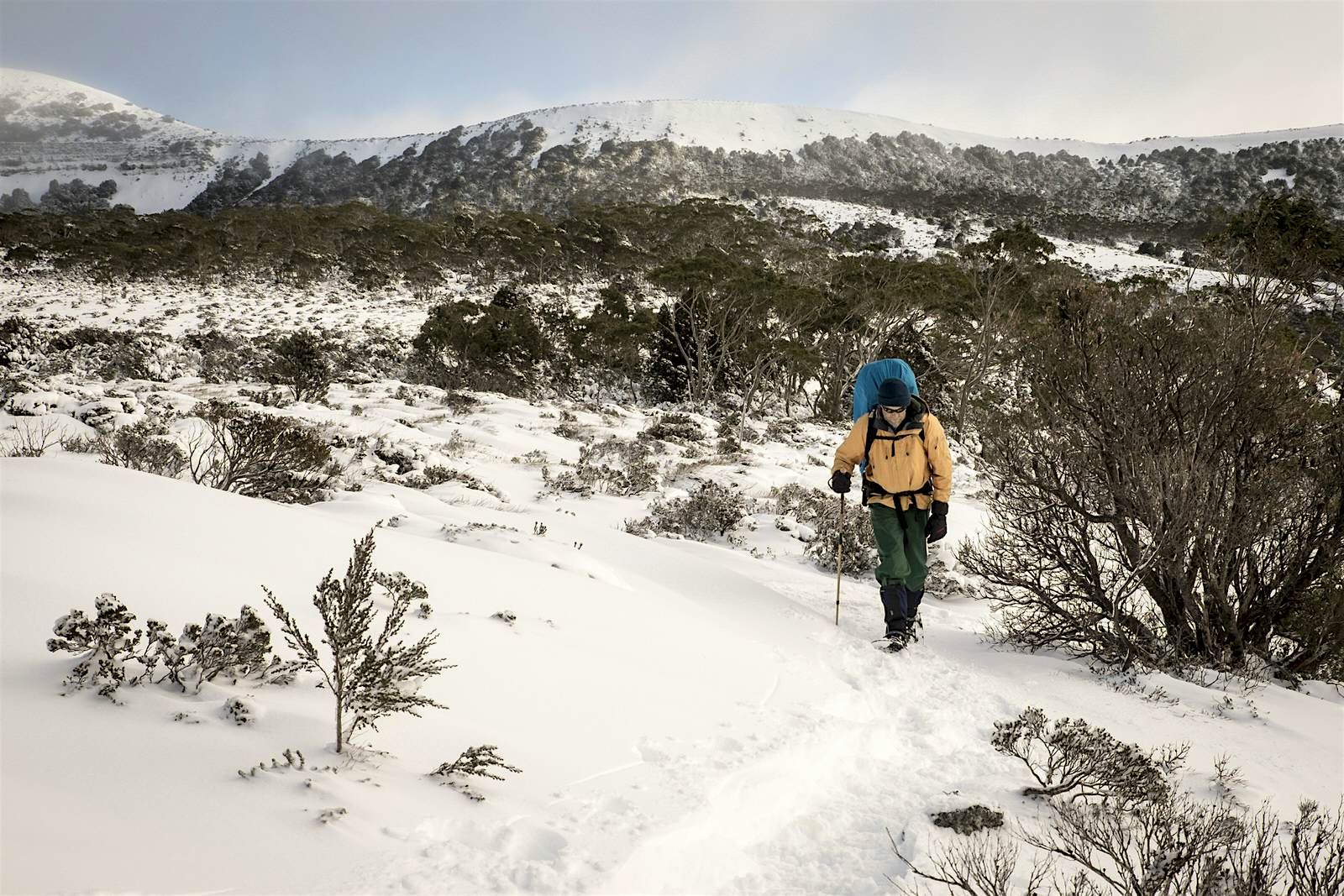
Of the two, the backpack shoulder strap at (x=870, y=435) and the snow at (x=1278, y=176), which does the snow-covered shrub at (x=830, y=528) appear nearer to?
the backpack shoulder strap at (x=870, y=435)

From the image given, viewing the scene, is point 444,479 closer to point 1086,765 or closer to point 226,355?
point 1086,765

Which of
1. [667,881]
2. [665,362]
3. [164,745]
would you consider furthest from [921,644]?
[665,362]

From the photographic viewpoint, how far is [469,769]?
1999 mm

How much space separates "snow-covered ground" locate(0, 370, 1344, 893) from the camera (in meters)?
1.60

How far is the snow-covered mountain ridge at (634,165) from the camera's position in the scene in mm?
61000

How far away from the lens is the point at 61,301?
2122cm

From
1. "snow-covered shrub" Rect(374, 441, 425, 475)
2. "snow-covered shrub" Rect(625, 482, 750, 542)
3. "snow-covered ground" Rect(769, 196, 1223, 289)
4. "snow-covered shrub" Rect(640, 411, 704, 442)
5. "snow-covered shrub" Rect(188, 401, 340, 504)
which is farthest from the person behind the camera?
"snow-covered ground" Rect(769, 196, 1223, 289)

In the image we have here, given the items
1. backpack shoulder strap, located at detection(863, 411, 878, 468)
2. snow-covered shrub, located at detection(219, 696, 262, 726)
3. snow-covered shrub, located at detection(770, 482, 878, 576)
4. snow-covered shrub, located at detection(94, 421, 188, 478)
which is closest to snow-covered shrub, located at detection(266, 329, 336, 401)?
snow-covered shrub, located at detection(94, 421, 188, 478)

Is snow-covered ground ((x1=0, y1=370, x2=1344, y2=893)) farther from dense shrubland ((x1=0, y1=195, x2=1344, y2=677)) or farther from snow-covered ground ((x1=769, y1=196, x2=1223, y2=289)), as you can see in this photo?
snow-covered ground ((x1=769, y1=196, x2=1223, y2=289))

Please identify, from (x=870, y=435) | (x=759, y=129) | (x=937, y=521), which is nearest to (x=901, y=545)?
(x=937, y=521)

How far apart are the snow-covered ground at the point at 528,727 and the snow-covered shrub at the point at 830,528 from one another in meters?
0.95

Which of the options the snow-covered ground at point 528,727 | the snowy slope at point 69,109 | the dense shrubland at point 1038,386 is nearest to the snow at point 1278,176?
the dense shrubland at point 1038,386

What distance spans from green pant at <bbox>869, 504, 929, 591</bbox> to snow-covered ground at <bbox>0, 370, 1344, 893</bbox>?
1.50ft

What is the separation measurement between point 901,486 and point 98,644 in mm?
3949
